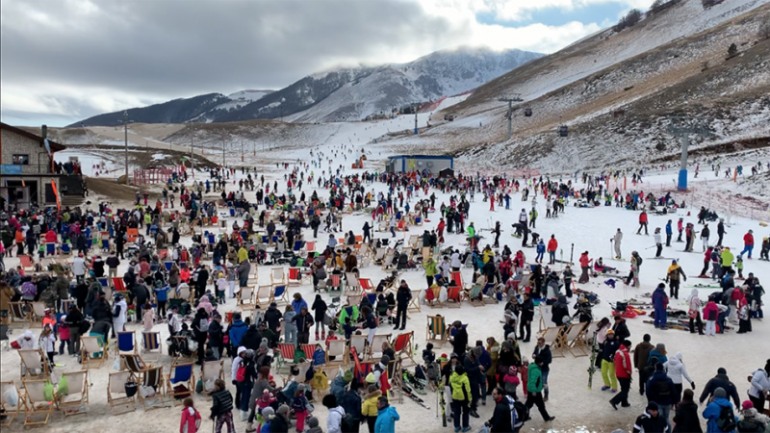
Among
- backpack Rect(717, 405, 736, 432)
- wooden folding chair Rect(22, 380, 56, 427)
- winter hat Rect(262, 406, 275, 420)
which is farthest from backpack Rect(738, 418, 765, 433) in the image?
wooden folding chair Rect(22, 380, 56, 427)

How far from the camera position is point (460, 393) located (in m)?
9.41

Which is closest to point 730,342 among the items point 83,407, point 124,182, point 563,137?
point 83,407

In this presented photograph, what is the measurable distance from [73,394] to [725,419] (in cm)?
1080

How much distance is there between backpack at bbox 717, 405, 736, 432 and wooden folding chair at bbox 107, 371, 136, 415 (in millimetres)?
9426

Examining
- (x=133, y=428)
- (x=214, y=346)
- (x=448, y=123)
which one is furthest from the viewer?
(x=448, y=123)

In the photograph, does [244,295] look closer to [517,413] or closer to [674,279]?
[517,413]

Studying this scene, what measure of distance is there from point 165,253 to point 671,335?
17.1 metres

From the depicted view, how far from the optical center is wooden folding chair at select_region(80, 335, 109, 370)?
39.1 feet

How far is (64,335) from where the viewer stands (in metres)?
12.6

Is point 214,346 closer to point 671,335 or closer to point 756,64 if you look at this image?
point 671,335

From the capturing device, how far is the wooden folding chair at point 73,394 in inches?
A: 397

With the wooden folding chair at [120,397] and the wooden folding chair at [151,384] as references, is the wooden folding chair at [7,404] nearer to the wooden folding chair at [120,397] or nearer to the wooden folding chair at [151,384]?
the wooden folding chair at [120,397]

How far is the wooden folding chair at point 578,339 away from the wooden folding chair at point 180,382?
8038 mm

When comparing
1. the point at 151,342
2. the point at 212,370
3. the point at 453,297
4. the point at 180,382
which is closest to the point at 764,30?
the point at 453,297
